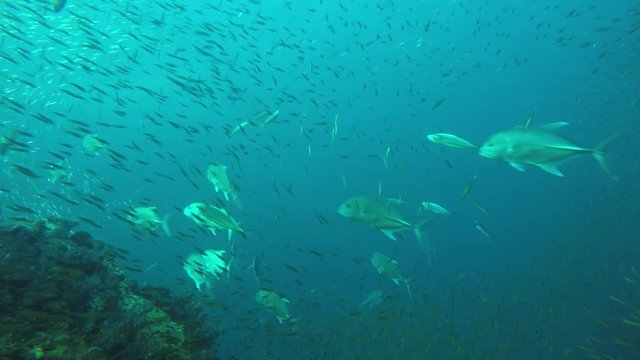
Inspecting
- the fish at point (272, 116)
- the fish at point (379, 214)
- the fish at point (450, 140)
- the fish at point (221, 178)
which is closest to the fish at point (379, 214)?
the fish at point (379, 214)

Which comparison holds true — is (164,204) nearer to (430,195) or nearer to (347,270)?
(347,270)

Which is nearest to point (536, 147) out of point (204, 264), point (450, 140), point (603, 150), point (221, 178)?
A: point (603, 150)

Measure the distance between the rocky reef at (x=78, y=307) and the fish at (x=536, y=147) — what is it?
5412 mm

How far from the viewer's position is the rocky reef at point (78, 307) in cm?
445

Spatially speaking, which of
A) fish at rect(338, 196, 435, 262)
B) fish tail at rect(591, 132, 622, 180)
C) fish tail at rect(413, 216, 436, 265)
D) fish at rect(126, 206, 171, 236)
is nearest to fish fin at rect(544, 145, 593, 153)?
fish tail at rect(591, 132, 622, 180)

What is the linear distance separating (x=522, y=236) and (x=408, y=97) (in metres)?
22.5

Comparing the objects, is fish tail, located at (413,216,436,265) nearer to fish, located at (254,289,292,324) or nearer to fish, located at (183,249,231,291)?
fish, located at (254,289,292,324)

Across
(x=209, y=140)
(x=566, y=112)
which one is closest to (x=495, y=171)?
(x=566, y=112)

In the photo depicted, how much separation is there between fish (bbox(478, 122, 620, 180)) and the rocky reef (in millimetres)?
5412

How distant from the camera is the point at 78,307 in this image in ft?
19.2

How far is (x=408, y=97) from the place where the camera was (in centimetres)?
4694

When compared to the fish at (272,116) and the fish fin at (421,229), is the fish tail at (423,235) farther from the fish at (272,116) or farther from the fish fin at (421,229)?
the fish at (272,116)

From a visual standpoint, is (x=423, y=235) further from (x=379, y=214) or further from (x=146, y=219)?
(x=146, y=219)

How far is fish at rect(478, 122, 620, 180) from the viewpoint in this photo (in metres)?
5.30
